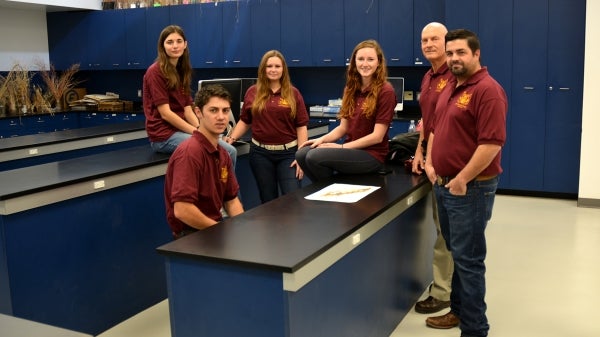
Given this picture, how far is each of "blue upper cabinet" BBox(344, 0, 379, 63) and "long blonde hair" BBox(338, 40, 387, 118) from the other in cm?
375

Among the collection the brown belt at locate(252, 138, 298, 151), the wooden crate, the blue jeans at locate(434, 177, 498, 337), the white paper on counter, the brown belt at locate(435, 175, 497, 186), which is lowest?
the blue jeans at locate(434, 177, 498, 337)

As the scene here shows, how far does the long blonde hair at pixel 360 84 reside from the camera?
11.3 ft

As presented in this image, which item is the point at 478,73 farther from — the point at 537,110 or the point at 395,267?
the point at 537,110

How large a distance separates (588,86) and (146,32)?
18.9 feet

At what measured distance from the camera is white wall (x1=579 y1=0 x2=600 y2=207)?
18.3ft

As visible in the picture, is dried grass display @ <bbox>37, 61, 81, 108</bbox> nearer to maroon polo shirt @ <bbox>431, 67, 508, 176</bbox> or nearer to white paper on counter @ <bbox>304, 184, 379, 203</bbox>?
white paper on counter @ <bbox>304, 184, 379, 203</bbox>

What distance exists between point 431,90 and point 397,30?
12.6 feet

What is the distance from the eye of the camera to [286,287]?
206cm

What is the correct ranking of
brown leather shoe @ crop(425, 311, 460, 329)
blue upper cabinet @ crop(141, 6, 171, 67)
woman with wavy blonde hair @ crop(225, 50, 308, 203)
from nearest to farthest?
brown leather shoe @ crop(425, 311, 460, 329) → woman with wavy blonde hair @ crop(225, 50, 308, 203) → blue upper cabinet @ crop(141, 6, 171, 67)

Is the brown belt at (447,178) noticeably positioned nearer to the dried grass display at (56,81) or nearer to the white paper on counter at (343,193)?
the white paper on counter at (343,193)

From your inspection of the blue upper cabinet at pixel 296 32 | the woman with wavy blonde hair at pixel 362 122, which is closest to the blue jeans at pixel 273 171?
the woman with wavy blonde hair at pixel 362 122

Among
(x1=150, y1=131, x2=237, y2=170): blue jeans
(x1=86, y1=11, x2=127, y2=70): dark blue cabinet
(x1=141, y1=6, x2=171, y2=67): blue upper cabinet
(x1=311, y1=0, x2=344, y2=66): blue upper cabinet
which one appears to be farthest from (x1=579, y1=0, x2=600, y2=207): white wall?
(x1=86, y1=11, x2=127, y2=70): dark blue cabinet

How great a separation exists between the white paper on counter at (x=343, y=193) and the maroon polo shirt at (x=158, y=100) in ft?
4.18

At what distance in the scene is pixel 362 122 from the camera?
3555 mm
